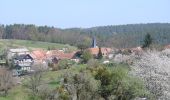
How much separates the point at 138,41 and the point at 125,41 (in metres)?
6.40

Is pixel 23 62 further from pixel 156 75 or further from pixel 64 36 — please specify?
pixel 156 75

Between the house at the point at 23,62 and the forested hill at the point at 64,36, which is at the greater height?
the forested hill at the point at 64,36

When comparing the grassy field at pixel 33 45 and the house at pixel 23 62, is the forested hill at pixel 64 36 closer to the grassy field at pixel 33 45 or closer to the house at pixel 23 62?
the grassy field at pixel 33 45

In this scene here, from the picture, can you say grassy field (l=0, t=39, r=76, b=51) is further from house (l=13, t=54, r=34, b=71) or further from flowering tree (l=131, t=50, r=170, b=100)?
flowering tree (l=131, t=50, r=170, b=100)

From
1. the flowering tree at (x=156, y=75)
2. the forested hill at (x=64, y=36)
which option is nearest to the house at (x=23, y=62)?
the forested hill at (x=64, y=36)

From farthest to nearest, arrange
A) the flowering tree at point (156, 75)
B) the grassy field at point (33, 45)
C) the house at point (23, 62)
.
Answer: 1. the grassy field at point (33, 45)
2. the house at point (23, 62)
3. the flowering tree at point (156, 75)

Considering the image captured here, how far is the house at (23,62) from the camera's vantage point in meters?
67.8

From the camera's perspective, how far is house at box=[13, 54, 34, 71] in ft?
222

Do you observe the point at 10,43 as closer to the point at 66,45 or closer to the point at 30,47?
the point at 30,47

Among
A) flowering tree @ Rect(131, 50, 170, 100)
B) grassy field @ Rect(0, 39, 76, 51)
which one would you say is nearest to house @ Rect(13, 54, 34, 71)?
grassy field @ Rect(0, 39, 76, 51)

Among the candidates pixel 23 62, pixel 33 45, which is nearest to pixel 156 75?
pixel 23 62

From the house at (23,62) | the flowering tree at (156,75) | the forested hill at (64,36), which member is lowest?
the house at (23,62)

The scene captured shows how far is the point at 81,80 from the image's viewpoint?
65.7 ft

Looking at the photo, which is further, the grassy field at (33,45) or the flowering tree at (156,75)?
the grassy field at (33,45)
